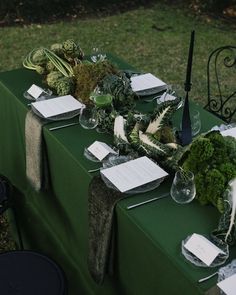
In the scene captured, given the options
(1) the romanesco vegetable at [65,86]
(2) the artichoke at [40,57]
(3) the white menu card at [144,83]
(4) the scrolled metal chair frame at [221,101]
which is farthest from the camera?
(4) the scrolled metal chair frame at [221,101]

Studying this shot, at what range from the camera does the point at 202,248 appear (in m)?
1.60

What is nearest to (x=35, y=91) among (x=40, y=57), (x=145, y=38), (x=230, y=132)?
(x=40, y=57)

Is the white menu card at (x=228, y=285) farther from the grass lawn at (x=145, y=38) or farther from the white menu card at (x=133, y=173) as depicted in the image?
the grass lawn at (x=145, y=38)

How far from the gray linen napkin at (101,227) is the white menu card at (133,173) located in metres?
0.04

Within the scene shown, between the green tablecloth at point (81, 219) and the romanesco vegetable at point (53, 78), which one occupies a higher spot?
the romanesco vegetable at point (53, 78)

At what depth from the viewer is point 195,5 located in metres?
7.22

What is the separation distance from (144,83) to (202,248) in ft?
4.51

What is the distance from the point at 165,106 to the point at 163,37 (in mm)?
4229

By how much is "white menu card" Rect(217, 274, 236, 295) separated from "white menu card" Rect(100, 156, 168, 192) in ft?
1.84

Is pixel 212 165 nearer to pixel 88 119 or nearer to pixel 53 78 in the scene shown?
pixel 88 119

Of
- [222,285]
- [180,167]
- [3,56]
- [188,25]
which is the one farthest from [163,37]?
[222,285]

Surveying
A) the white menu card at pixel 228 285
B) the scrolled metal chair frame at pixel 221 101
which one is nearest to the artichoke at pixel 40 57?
the scrolled metal chair frame at pixel 221 101

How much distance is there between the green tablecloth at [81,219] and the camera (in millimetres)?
1682

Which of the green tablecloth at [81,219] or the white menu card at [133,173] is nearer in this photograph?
the green tablecloth at [81,219]
